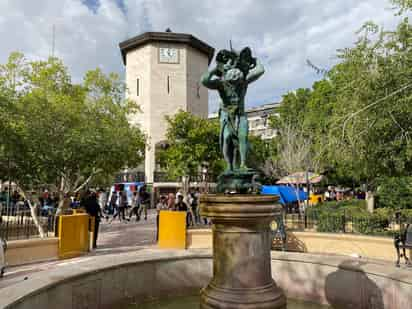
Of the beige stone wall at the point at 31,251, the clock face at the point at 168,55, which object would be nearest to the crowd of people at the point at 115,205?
the beige stone wall at the point at 31,251

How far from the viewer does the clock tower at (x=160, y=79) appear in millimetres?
35000

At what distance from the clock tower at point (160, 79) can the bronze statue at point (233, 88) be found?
29.3 metres

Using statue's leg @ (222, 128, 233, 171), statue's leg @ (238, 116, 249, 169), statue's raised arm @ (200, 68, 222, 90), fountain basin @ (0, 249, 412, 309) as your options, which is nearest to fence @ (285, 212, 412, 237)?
fountain basin @ (0, 249, 412, 309)

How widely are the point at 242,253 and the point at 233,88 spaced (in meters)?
2.44

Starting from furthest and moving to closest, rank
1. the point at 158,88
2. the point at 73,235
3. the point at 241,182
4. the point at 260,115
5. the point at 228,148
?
the point at 260,115, the point at 158,88, the point at 73,235, the point at 228,148, the point at 241,182

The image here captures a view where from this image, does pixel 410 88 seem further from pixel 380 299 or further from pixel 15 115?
pixel 15 115

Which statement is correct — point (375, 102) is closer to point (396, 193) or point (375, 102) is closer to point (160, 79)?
point (396, 193)

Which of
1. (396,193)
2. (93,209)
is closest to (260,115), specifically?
(396,193)

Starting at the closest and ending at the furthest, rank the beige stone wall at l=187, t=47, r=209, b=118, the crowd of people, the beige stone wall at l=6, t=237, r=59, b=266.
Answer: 1. the beige stone wall at l=6, t=237, r=59, b=266
2. the crowd of people
3. the beige stone wall at l=187, t=47, r=209, b=118

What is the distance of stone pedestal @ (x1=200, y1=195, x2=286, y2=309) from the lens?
4.56 metres

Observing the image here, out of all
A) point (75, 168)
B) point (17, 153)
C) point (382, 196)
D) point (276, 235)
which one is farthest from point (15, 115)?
point (382, 196)

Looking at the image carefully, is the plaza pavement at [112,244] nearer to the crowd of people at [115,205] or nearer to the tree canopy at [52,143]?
the crowd of people at [115,205]

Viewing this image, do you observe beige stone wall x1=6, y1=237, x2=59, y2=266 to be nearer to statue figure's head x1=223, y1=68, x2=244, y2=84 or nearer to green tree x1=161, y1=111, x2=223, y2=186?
statue figure's head x1=223, y1=68, x2=244, y2=84

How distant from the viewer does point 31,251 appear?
367 inches
